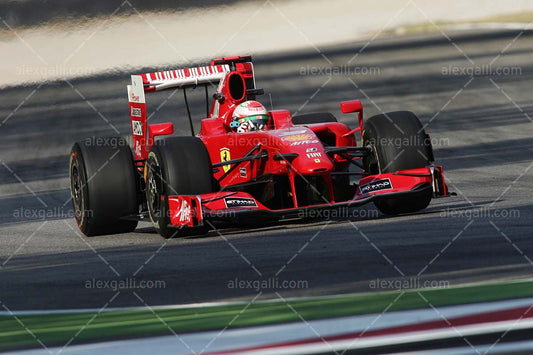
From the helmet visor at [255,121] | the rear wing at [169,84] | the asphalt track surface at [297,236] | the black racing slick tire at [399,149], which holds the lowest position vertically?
the asphalt track surface at [297,236]

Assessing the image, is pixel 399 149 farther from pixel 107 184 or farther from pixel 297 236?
pixel 107 184

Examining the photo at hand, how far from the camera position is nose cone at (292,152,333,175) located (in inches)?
430

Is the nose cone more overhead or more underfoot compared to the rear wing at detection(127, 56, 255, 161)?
more underfoot

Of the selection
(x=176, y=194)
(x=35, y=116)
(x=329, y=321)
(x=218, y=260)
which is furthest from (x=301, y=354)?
(x=35, y=116)

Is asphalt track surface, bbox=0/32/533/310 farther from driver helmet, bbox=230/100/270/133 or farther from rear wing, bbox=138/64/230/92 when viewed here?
rear wing, bbox=138/64/230/92

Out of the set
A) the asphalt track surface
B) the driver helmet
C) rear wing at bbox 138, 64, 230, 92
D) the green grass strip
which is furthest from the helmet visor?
the green grass strip

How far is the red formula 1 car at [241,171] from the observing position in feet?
36.0

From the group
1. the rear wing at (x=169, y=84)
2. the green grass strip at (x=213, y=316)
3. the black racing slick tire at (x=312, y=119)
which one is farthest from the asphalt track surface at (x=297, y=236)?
the black racing slick tire at (x=312, y=119)

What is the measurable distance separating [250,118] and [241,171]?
0.69 m

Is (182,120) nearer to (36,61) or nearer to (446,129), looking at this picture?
(446,129)

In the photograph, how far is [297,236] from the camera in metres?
10.6

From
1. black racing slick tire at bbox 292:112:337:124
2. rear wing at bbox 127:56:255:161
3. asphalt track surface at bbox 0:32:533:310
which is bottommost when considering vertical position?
asphalt track surface at bbox 0:32:533:310

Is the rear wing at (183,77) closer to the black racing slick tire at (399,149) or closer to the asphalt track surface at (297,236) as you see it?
the asphalt track surface at (297,236)

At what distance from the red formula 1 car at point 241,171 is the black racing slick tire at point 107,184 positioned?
10 mm
